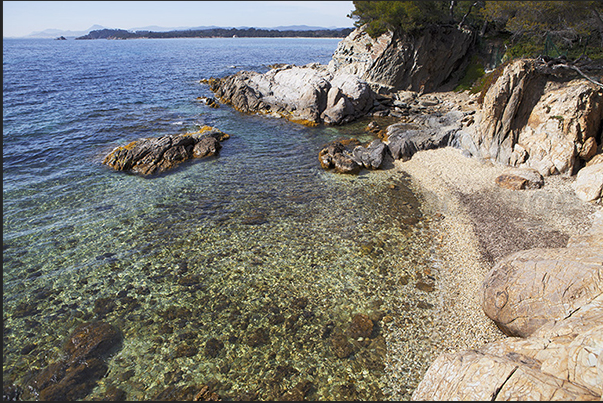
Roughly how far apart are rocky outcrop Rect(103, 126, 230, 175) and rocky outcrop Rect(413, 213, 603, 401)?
2324cm

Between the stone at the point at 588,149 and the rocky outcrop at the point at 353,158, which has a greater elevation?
the stone at the point at 588,149

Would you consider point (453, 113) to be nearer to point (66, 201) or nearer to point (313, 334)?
point (313, 334)

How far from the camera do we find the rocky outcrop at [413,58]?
45.3 m

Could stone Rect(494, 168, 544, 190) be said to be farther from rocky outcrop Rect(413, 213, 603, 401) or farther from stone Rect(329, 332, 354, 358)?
stone Rect(329, 332, 354, 358)

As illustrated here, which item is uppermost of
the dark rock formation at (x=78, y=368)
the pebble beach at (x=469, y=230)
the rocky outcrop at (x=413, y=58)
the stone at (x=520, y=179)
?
the rocky outcrop at (x=413, y=58)

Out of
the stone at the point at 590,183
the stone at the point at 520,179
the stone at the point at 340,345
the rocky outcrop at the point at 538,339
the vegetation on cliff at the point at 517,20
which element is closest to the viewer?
the rocky outcrop at the point at 538,339

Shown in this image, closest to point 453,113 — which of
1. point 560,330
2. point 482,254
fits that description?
point 482,254

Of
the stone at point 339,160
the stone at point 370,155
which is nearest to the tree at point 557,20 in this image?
the stone at point 370,155

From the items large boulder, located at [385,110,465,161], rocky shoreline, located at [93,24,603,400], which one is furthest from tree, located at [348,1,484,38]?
large boulder, located at [385,110,465,161]

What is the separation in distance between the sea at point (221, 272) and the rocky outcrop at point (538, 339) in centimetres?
220

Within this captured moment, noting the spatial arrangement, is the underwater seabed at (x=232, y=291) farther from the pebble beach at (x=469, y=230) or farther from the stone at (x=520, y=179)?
the stone at (x=520, y=179)

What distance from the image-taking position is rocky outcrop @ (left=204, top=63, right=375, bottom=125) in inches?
1469

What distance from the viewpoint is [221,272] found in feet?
47.6

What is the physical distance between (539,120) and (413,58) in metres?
27.1
